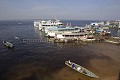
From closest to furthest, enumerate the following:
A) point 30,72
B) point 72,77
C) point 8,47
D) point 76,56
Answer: point 72,77 < point 30,72 < point 76,56 < point 8,47

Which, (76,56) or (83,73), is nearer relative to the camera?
(83,73)

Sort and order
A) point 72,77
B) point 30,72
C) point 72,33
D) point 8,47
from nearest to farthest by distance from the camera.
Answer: point 72,77 < point 30,72 < point 8,47 < point 72,33

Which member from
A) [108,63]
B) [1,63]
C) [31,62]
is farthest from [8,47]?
[108,63]

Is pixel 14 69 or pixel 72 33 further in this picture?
pixel 72 33

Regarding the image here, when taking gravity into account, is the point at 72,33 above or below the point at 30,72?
above

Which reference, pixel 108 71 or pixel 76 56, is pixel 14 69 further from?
pixel 108 71

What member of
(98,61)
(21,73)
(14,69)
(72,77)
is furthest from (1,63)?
(98,61)

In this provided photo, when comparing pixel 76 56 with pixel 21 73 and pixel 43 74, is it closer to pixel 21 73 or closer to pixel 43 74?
pixel 43 74

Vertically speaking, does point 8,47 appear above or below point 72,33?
below

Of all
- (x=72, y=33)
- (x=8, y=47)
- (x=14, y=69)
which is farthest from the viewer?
(x=72, y=33)
